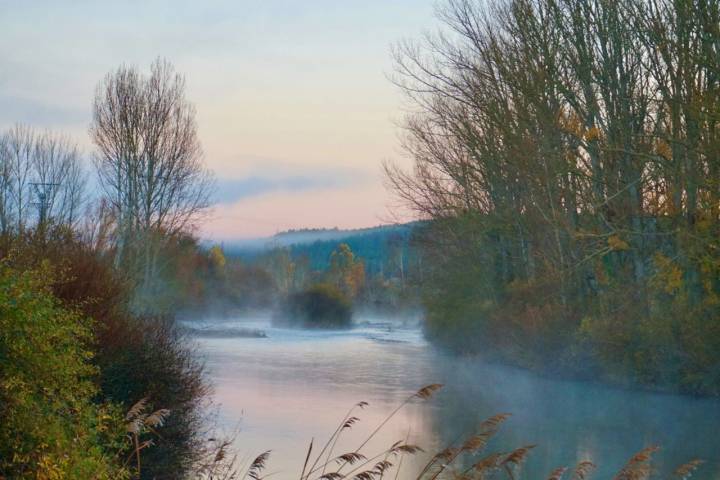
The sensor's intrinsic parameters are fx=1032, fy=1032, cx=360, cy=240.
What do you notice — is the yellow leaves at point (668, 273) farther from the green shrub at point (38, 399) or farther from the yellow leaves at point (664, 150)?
the green shrub at point (38, 399)

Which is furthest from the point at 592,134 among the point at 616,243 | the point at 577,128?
the point at 616,243

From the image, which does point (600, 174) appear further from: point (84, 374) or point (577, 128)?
point (84, 374)

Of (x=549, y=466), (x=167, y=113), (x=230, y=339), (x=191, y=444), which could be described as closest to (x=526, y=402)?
(x=549, y=466)

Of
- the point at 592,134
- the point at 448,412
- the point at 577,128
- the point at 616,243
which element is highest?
the point at 577,128

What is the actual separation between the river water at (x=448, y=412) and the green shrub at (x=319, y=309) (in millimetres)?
25835

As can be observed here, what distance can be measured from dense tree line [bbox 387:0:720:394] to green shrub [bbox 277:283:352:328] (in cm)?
2741

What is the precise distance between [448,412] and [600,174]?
7.39 meters

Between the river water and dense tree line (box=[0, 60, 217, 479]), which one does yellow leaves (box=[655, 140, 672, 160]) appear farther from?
dense tree line (box=[0, 60, 217, 479])

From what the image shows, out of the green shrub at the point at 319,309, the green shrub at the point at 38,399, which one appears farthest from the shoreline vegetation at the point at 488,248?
the green shrub at the point at 319,309

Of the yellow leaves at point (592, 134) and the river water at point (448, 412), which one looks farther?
the yellow leaves at point (592, 134)

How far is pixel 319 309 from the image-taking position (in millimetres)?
60188

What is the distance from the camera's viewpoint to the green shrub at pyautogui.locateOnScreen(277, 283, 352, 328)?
196 ft

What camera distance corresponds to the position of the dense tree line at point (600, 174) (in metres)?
20.5

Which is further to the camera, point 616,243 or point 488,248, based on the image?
point 488,248
